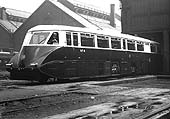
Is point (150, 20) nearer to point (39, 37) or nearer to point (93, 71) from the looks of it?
point (93, 71)

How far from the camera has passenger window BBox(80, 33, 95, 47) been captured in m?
14.9

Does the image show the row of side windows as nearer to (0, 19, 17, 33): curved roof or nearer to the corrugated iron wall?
the corrugated iron wall

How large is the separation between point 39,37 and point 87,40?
276cm

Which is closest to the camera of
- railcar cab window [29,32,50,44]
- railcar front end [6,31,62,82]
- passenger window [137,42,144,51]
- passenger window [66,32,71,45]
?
railcar front end [6,31,62,82]

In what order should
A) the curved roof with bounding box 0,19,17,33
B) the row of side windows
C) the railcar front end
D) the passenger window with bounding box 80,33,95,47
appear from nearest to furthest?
the railcar front end → the row of side windows → the passenger window with bounding box 80,33,95,47 → the curved roof with bounding box 0,19,17,33

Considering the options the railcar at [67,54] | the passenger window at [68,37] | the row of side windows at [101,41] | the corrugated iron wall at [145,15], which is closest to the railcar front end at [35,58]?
the railcar at [67,54]

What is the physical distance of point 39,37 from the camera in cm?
1401

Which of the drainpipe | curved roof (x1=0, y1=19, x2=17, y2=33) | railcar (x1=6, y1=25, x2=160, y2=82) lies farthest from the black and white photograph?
the drainpipe

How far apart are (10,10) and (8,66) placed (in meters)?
45.5

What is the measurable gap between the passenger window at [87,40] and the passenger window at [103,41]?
1.90 ft

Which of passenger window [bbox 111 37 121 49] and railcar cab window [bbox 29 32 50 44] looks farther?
passenger window [bbox 111 37 121 49]

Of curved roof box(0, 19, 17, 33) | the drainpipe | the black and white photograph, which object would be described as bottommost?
the black and white photograph

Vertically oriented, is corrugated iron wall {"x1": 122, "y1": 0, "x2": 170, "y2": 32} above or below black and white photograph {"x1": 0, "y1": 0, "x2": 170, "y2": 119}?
above

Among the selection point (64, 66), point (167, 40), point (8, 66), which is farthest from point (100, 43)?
point (167, 40)
